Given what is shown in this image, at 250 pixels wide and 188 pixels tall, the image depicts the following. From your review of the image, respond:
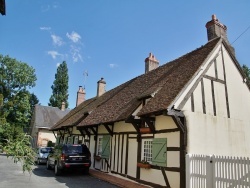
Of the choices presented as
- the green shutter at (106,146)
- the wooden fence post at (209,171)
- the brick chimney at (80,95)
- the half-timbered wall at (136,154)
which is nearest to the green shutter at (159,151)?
the half-timbered wall at (136,154)

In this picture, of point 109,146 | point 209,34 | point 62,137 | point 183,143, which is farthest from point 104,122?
point 62,137

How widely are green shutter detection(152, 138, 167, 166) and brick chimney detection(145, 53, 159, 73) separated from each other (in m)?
9.00

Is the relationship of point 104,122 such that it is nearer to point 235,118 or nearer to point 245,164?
point 235,118

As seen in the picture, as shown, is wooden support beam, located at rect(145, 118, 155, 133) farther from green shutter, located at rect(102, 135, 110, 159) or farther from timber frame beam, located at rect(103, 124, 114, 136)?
green shutter, located at rect(102, 135, 110, 159)

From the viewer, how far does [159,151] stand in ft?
33.1

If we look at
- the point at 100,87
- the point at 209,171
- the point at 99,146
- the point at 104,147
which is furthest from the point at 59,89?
the point at 209,171

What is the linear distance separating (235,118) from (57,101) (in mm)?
43857

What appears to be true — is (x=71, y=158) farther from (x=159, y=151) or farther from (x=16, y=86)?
(x=16, y=86)

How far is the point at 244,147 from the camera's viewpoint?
1103 cm

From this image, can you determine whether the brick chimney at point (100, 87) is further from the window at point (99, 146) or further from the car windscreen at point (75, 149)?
the car windscreen at point (75, 149)

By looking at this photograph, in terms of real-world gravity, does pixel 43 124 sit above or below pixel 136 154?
above

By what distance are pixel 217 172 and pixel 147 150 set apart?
3.96 meters

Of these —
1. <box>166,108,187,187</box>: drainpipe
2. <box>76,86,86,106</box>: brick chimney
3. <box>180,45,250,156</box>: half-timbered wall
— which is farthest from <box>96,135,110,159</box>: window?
<box>76,86,86,106</box>: brick chimney

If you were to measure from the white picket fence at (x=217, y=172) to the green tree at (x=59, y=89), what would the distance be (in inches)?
1760
